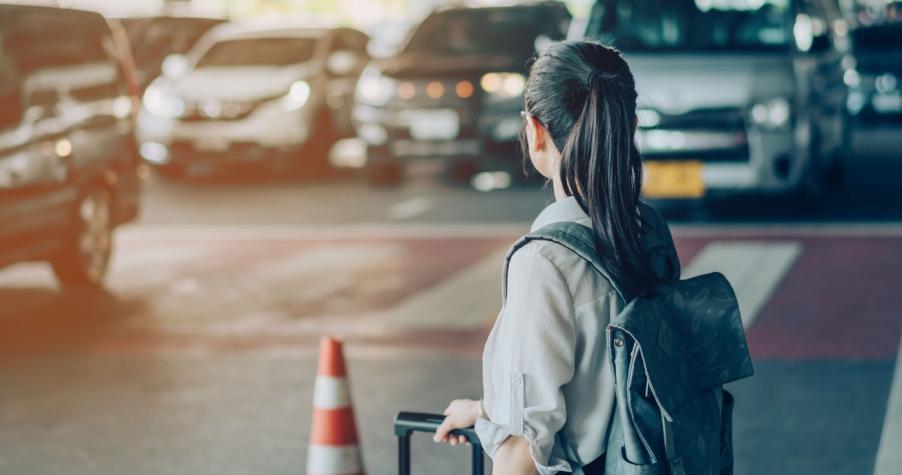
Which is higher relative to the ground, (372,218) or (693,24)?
(693,24)

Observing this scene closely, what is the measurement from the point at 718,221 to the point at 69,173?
5.52 m

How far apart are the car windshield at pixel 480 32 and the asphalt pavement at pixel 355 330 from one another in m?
2.03

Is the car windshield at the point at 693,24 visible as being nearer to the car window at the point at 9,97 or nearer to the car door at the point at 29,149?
the car door at the point at 29,149

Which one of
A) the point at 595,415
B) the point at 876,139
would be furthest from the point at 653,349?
the point at 876,139

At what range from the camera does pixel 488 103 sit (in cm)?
1435

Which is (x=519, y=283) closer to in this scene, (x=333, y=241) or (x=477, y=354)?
(x=477, y=354)

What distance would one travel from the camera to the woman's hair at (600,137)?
104 inches

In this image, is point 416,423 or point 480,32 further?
point 480,32

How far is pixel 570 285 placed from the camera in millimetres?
2615

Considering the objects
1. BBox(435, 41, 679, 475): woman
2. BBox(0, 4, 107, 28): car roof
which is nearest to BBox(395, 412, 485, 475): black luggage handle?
BBox(435, 41, 679, 475): woman

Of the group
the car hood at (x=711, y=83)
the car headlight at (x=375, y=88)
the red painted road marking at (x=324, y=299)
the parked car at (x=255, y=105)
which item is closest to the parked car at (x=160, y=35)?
the parked car at (x=255, y=105)

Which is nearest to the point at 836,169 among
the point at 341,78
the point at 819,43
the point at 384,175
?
the point at 819,43

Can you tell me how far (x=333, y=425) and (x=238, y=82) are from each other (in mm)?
13219

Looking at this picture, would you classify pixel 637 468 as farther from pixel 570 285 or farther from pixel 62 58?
pixel 62 58
